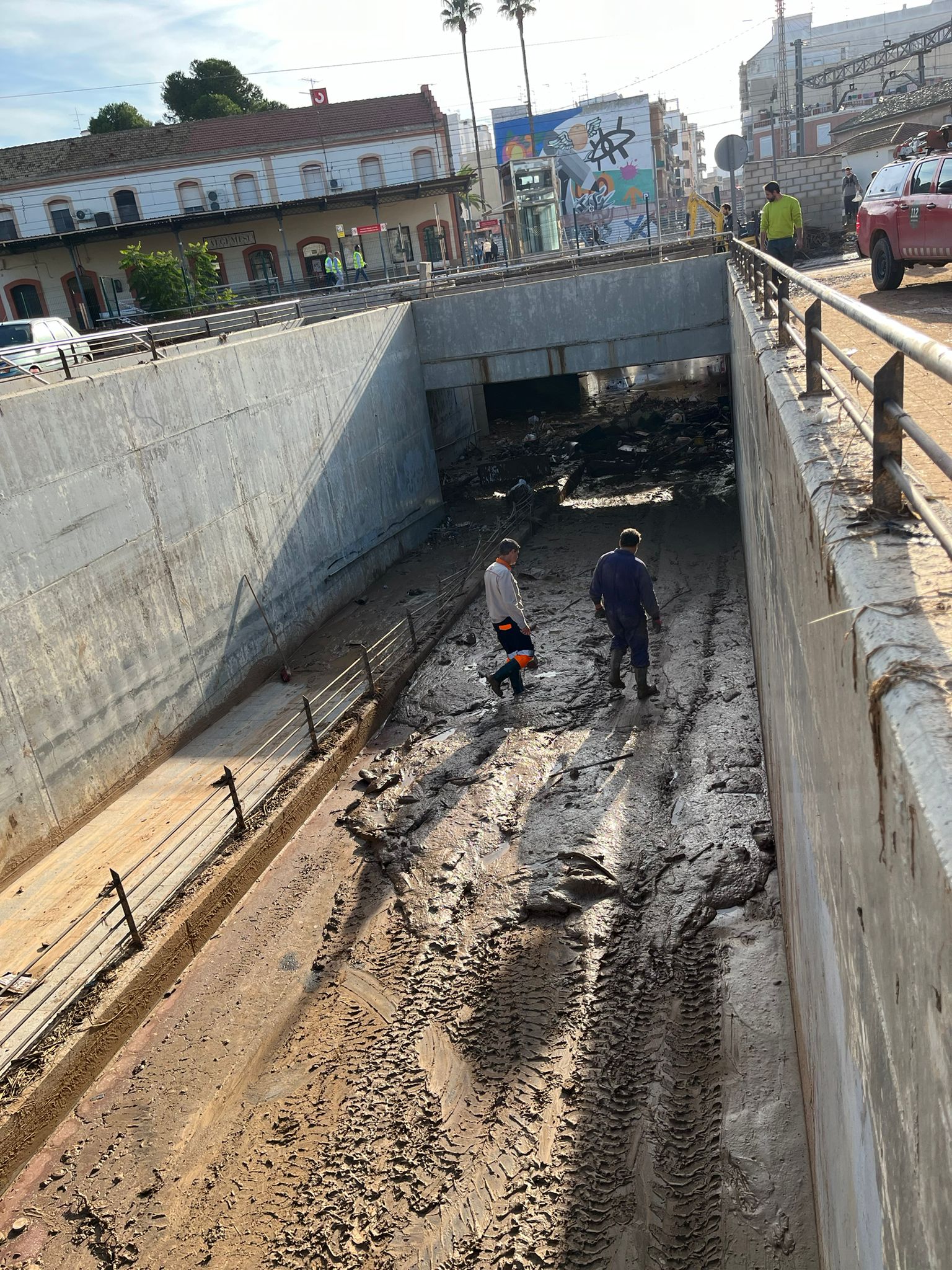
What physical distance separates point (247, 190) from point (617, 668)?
1538 inches

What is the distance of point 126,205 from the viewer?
135 feet

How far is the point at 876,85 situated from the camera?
7938 centimetres

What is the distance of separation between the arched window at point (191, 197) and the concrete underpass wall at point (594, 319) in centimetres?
2717

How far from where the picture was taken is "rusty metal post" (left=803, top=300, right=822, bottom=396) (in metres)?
4.16

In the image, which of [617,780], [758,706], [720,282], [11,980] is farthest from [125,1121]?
[720,282]

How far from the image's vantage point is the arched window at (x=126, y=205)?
134ft

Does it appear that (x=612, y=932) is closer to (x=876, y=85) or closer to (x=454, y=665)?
(x=454, y=665)

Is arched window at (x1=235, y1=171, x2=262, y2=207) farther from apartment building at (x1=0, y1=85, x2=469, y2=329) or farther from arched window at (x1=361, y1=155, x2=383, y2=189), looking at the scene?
arched window at (x1=361, y1=155, x2=383, y2=189)

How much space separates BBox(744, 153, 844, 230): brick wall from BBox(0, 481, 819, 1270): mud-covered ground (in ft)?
71.0

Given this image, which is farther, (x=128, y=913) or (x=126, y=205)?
(x=126, y=205)

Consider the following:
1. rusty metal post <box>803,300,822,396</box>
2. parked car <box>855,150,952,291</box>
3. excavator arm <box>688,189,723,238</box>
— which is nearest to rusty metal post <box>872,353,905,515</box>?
rusty metal post <box>803,300,822,396</box>

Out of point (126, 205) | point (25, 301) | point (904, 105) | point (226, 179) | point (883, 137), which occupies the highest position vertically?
point (226, 179)

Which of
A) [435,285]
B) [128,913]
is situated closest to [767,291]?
[128,913]

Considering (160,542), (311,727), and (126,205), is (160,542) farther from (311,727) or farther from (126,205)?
(126,205)
